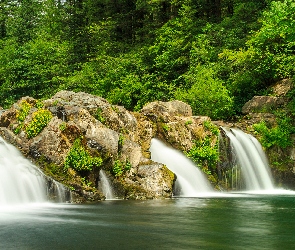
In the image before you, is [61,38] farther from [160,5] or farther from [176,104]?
[176,104]

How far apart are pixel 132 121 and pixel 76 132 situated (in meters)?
4.17

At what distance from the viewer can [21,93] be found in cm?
3769

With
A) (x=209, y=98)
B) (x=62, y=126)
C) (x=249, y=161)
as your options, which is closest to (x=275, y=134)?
(x=249, y=161)

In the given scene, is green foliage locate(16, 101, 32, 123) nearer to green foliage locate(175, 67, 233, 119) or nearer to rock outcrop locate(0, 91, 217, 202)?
rock outcrop locate(0, 91, 217, 202)

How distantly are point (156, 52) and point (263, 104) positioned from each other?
12.7 meters

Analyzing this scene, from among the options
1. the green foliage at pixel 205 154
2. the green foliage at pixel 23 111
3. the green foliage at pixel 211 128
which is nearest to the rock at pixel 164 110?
the green foliage at pixel 211 128

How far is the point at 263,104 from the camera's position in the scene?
26703 millimetres

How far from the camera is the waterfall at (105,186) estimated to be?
16047mm

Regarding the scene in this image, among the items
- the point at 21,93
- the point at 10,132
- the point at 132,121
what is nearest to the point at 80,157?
the point at 10,132

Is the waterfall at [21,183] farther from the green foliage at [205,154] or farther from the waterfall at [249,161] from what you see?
the waterfall at [249,161]

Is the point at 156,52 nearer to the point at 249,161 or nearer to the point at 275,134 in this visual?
the point at 275,134

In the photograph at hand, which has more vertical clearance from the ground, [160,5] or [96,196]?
[160,5]

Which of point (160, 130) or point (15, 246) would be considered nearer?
point (15, 246)

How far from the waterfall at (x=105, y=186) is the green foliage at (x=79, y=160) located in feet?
2.36
